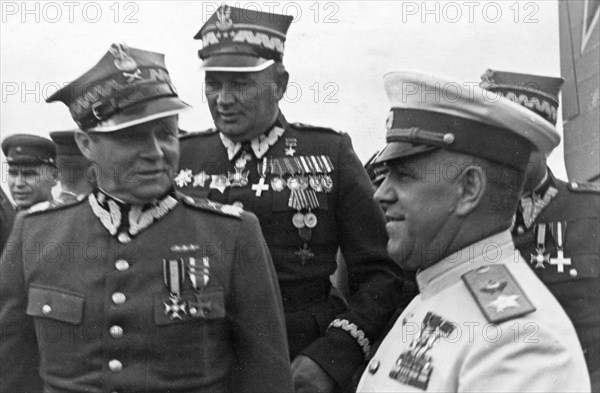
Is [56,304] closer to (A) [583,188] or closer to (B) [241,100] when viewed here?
(B) [241,100]

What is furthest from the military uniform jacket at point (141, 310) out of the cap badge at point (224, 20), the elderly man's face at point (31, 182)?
the elderly man's face at point (31, 182)

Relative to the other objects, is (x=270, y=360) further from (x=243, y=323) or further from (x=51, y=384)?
(x=51, y=384)

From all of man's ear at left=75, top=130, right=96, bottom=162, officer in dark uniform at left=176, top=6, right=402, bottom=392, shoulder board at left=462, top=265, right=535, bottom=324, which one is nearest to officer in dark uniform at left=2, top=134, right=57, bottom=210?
officer in dark uniform at left=176, top=6, right=402, bottom=392

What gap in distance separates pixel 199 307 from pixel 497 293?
100 cm

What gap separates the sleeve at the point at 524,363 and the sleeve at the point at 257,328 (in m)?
0.93

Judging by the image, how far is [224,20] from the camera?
3646 mm

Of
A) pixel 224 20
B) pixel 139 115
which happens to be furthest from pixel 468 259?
pixel 224 20

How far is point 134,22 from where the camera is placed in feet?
14.1

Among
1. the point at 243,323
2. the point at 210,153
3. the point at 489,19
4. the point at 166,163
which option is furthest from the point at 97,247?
the point at 489,19

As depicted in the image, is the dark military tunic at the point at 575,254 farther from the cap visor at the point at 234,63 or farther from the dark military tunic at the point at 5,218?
the dark military tunic at the point at 5,218

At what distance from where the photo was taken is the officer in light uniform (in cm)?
194

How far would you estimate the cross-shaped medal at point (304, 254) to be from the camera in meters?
3.45

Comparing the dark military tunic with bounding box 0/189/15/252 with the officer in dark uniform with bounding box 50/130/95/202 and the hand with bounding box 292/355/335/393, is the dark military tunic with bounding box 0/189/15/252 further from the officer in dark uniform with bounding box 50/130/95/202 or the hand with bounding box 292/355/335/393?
the hand with bounding box 292/355/335/393

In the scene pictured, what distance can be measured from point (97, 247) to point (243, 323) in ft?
1.64
